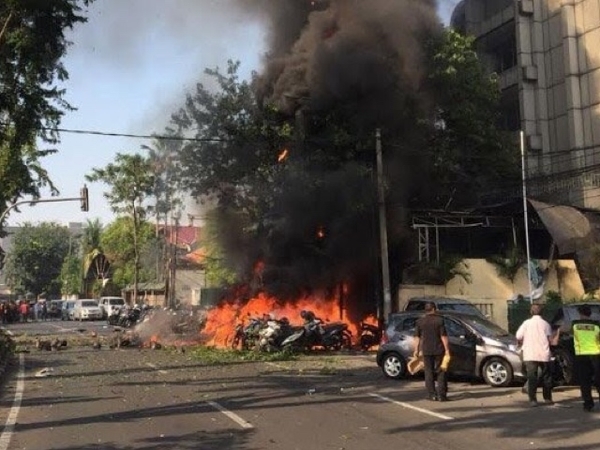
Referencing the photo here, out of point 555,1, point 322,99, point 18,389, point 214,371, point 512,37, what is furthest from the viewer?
point 512,37

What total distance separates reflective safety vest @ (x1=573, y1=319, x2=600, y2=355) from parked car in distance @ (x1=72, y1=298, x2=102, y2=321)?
48150 mm

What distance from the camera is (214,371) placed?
644 inches

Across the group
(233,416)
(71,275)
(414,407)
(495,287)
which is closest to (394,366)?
(414,407)

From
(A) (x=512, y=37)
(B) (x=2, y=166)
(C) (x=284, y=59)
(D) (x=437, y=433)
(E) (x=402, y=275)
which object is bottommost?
(D) (x=437, y=433)

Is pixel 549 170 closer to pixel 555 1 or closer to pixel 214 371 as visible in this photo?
pixel 555 1

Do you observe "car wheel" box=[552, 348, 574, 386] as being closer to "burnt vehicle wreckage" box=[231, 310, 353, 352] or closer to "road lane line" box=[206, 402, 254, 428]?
"road lane line" box=[206, 402, 254, 428]

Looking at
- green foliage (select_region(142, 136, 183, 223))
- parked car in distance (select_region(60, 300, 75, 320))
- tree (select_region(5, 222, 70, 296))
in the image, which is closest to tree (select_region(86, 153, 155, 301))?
green foliage (select_region(142, 136, 183, 223))

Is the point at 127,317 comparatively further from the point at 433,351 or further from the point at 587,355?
the point at 587,355

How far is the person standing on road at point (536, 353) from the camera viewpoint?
10.9 m

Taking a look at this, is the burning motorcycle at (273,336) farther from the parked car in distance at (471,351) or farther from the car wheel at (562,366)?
the car wheel at (562,366)

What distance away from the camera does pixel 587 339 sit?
10.4 m

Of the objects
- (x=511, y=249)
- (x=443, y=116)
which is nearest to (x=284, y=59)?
(x=443, y=116)

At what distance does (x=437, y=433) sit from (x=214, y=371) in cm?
874

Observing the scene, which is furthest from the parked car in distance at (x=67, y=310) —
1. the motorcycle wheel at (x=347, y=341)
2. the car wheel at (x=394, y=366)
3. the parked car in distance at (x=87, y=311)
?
the car wheel at (x=394, y=366)
